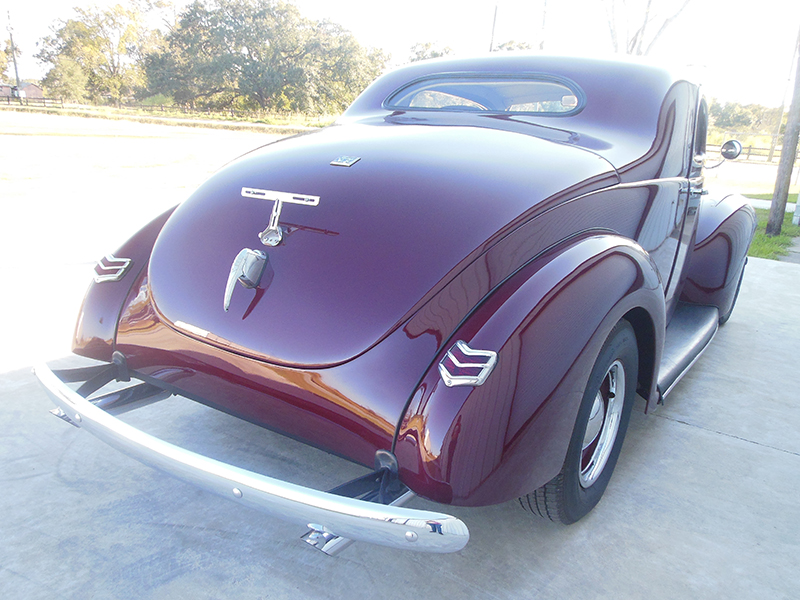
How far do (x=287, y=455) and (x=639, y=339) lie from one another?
1.42 meters

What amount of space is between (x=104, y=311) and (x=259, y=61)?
52.9 meters

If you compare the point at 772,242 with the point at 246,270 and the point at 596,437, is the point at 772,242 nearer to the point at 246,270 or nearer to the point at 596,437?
the point at 596,437

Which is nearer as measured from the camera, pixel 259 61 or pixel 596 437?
pixel 596 437

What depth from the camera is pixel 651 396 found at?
2.40m

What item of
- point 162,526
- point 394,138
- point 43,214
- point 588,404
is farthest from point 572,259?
point 43,214

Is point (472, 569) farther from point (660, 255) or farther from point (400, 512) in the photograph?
point (660, 255)

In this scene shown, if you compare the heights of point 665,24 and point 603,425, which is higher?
point 665,24

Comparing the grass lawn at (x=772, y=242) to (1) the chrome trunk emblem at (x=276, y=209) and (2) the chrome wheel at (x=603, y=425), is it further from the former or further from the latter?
(1) the chrome trunk emblem at (x=276, y=209)

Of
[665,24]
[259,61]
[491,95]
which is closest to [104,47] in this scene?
[259,61]

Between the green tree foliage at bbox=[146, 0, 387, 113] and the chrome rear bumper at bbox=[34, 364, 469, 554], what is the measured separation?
49948mm

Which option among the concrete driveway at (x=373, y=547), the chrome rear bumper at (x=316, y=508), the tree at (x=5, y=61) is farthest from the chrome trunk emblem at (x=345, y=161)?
the tree at (x=5, y=61)

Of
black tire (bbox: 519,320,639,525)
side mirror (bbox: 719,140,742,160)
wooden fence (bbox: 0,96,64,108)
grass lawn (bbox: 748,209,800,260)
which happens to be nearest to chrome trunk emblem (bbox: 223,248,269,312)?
black tire (bbox: 519,320,639,525)

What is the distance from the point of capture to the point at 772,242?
26.9 feet

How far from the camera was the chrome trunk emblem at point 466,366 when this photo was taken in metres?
1.54
